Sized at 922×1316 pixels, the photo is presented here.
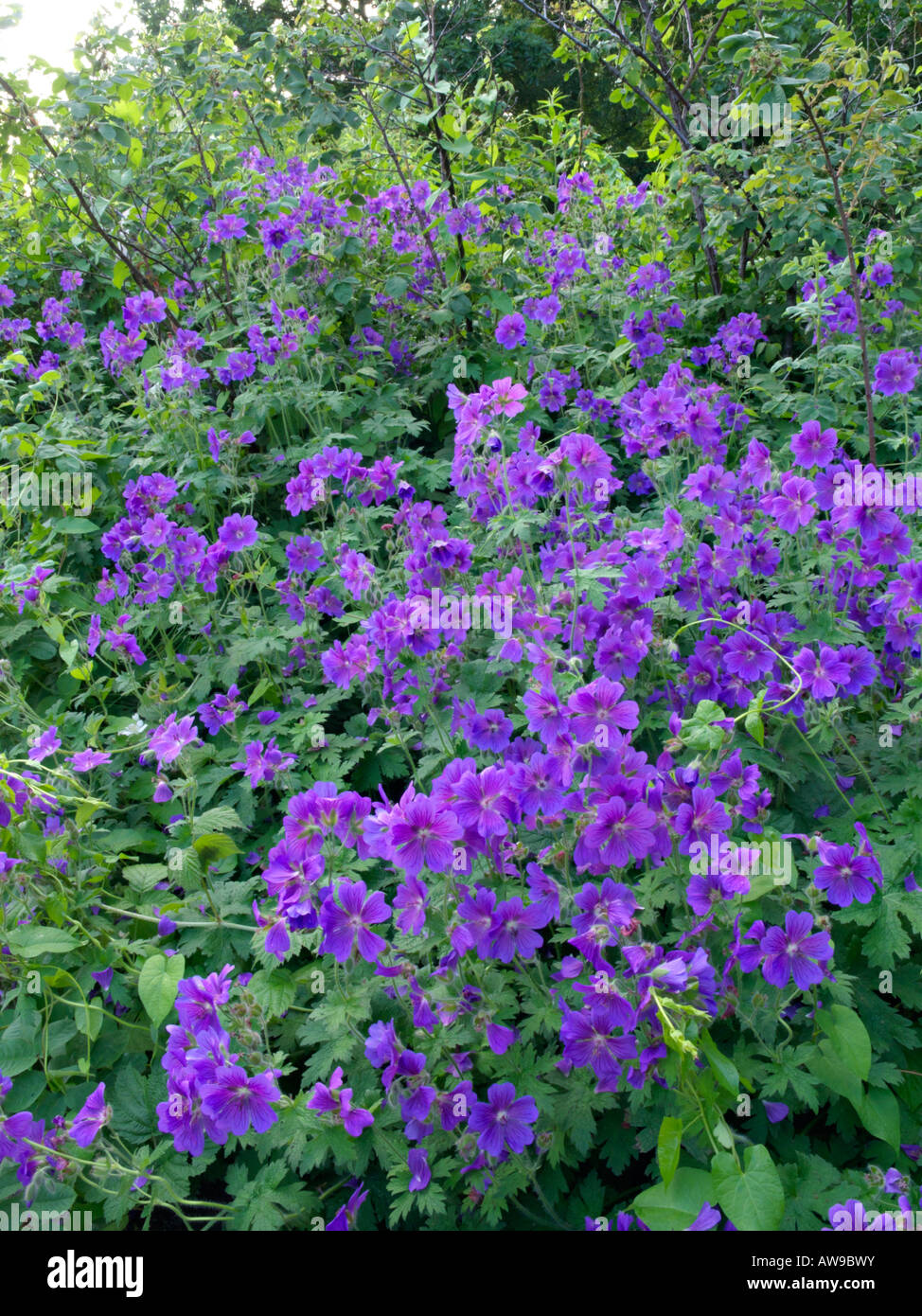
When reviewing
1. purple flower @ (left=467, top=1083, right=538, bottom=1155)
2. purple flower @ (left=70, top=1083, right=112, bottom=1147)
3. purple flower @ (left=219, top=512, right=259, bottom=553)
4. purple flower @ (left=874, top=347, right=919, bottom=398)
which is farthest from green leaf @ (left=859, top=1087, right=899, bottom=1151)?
purple flower @ (left=219, top=512, right=259, bottom=553)

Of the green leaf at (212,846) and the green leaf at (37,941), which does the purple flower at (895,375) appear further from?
the green leaf at (37,941)

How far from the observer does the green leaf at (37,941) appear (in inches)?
80.9

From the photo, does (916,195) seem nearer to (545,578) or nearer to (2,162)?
(545,578)

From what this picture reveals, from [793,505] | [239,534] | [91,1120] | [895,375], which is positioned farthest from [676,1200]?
[895,375]

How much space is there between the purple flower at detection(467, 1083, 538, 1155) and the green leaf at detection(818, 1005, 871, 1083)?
1.94ft

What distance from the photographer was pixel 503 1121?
1641 mm

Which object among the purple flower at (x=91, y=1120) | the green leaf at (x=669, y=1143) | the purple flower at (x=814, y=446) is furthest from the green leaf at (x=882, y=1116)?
the purple flower at (x=814, y=446)

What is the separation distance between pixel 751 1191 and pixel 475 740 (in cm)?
103

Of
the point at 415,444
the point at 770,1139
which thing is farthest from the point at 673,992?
the point at 415,444

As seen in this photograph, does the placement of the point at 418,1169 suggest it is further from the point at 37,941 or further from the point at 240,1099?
the point at 37,941

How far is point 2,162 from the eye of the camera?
430cm

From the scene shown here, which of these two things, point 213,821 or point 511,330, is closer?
point 213,821

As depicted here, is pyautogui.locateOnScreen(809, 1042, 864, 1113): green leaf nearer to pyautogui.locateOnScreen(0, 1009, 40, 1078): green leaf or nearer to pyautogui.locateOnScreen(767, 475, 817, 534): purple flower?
pyautogui.locateOnScreen(767, 475, 817, 534): purple flower
